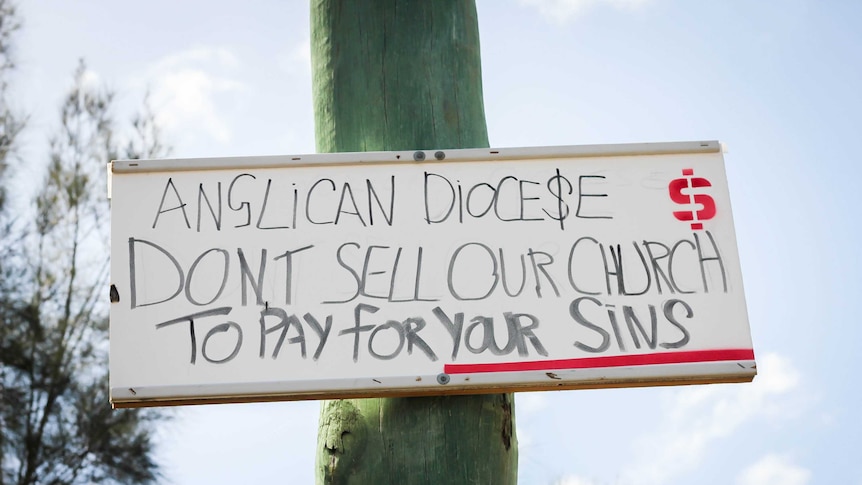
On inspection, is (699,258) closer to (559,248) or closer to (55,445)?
(559,248)

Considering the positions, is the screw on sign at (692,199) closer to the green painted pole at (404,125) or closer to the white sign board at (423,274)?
the white sign board at (423,274)

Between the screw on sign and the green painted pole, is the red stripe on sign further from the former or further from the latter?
the screw on sign

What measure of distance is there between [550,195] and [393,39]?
416mm

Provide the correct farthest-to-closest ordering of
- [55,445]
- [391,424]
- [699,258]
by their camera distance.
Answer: [55,445] < [699,258] < [391,424]

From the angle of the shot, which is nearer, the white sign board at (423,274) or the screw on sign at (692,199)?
the white sign board at (423,274)

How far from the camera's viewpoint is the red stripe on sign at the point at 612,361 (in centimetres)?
157

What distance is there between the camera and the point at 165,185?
5.62 feet

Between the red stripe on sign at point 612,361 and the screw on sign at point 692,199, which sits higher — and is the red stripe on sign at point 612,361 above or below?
below

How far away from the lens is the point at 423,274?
164 cm

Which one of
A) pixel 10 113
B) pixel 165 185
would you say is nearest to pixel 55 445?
pixel 10 113

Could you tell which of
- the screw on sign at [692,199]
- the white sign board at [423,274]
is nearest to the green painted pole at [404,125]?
the white sign board at [423,274]

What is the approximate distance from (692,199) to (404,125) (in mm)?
538

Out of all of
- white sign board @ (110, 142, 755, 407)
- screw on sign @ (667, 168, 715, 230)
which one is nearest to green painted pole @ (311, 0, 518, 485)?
white sign board @ (110, 142, 755, 407)

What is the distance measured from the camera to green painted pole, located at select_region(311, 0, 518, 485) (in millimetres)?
1540
